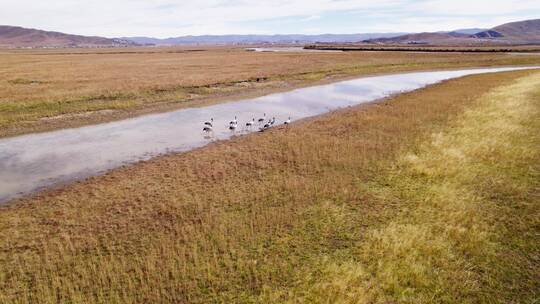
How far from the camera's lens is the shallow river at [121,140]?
18.6m

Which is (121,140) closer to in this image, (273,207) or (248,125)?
(248,125)

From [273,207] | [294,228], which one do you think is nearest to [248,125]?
[273,207]

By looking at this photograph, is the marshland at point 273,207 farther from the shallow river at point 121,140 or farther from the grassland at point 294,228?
the shallow river at point 121,140

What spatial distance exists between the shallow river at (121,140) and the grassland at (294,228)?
8.23 feet

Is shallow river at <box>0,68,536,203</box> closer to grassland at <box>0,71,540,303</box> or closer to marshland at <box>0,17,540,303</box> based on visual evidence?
marshland at <box>0,17,540,303</box>

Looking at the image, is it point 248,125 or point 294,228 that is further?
point 248,125

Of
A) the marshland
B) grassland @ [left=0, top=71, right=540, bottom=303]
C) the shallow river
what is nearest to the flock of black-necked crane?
the marshland

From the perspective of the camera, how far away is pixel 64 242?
38.6 ft

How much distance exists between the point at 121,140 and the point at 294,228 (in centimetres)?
1750

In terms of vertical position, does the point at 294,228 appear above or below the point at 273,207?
below

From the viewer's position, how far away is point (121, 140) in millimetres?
25219

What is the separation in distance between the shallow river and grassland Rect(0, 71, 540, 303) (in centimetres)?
251

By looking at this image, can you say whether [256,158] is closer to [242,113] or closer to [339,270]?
[339,270]

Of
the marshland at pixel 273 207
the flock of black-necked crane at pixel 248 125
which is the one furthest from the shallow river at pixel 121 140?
the flock of black-necked crane at pixel 248 125
